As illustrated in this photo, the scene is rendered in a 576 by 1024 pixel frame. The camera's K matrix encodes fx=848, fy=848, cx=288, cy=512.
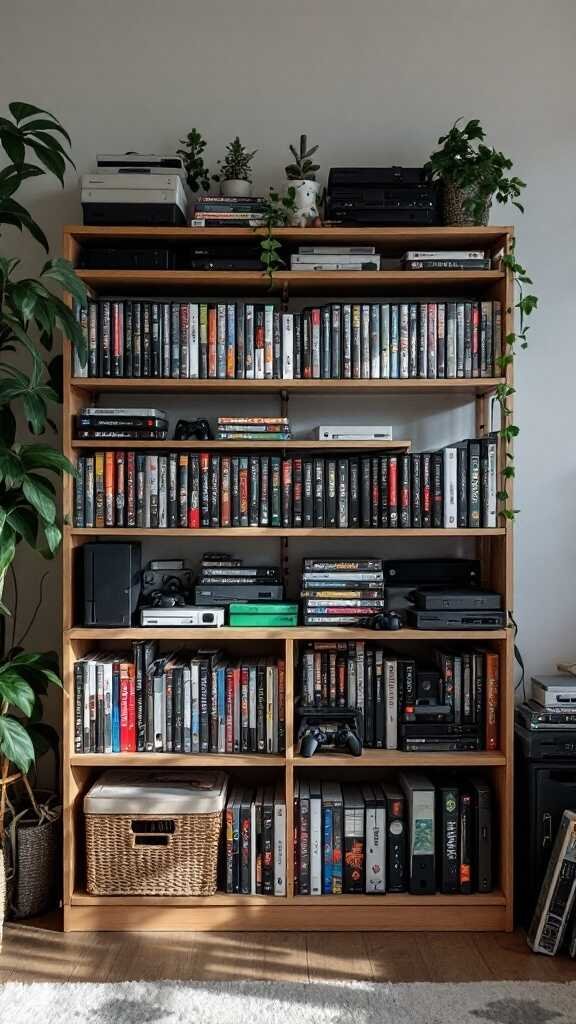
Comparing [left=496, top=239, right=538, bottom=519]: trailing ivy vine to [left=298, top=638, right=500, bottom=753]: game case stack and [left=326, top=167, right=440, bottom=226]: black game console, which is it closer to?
[left=326, top=167, right=440, bottom=226]: black game console

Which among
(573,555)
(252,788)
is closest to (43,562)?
(252,788)

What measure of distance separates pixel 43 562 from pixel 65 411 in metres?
0.64

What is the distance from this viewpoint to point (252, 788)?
2.75 meters

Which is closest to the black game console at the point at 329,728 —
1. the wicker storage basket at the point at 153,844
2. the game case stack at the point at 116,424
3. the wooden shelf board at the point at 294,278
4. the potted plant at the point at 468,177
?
the wicker storage basket at the point at 153,844

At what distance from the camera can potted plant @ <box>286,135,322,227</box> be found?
2576 mm

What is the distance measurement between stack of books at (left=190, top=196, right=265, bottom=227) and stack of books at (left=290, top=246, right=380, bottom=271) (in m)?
0.17

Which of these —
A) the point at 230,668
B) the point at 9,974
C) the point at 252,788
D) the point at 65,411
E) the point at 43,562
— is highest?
the point at 65,411

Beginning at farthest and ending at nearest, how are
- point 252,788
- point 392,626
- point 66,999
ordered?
point 252,788 < point 392,626 < point 66,999

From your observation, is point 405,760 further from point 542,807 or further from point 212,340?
point 212,340

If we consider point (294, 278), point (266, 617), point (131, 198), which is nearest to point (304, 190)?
point (294, 278)

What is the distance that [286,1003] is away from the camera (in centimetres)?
212

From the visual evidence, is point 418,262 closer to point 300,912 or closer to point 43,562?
point 43,562

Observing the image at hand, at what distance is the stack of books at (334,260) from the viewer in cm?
255

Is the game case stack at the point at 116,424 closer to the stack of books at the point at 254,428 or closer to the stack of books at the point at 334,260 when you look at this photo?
the stack of books at the point at 254,428
